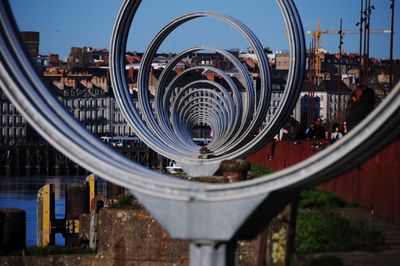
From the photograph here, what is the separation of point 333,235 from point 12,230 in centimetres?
1103

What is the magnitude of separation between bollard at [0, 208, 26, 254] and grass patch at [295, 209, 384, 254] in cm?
845

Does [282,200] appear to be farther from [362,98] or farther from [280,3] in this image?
[280,3]

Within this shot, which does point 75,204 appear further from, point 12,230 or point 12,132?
point 12,132

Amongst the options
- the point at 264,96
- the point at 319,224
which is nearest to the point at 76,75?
the point at 264,96

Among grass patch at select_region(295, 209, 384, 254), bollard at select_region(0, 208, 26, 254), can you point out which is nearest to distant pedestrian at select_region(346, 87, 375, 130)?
grass patch at select_region(295, 209, 384, 254)

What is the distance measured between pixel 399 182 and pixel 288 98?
15.0 ft

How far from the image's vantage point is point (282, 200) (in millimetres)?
6430

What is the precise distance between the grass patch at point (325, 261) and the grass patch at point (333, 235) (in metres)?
0.41

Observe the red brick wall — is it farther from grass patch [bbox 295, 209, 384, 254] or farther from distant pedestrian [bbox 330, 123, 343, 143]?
grass patch [bbox 295, 209, 384, 254]

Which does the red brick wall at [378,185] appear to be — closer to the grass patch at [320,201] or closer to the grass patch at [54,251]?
the grass patch at [320,201]

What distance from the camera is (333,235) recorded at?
9.74m

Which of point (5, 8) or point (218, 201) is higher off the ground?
point (5, 8)

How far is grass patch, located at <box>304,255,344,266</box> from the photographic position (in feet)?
24.8

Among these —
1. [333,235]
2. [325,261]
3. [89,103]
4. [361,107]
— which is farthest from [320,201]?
[89,103]
